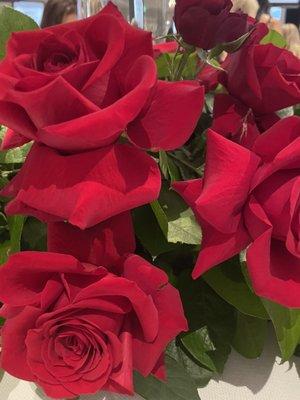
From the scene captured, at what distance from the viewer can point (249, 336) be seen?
1.19 feet

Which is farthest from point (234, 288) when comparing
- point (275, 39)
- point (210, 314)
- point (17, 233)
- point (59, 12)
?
point (59, 12)

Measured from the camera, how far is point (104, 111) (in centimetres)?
22

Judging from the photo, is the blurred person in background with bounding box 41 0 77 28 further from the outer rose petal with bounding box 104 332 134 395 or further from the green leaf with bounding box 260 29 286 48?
the outer rose petal with bounding box 104 332 134 395

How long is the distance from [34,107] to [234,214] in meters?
0.11

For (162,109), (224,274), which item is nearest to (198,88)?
(162,109)

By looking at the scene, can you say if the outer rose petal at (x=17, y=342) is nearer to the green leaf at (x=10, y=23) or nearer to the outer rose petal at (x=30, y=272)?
the outer rose petal at (x=30, y=272)

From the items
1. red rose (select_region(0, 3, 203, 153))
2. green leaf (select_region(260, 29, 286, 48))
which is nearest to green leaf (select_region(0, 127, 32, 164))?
red rose (select_region(0, 3, 203, 153))

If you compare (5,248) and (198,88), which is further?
(5,248)

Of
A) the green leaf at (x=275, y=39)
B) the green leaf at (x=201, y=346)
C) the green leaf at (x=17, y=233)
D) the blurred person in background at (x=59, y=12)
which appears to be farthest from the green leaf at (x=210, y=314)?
the blurred person in background at (x=59, y=12)

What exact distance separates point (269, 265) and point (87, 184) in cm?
9

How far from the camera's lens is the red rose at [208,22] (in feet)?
1.01

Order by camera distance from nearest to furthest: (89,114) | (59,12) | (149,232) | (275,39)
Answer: (89,114)
(149,232)
(275,39)
(59,12)

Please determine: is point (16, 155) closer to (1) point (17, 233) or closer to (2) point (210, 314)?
(1) point (17, 233)

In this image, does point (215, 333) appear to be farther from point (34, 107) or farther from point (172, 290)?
point (34, 107)
